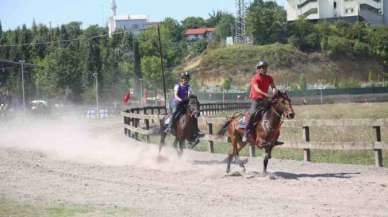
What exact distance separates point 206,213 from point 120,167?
26.5ft

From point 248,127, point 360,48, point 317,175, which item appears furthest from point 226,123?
point 360,48

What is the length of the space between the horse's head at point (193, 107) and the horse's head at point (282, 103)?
395 centimetres

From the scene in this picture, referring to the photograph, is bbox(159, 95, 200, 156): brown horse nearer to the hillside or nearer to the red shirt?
the red shirt

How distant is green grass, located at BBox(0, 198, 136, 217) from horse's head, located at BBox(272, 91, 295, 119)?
529 cm

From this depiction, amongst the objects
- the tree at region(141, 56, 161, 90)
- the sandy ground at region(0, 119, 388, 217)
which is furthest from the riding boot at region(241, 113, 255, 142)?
the tree at region(141, 56, 161, 90)

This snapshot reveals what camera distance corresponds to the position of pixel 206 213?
36.7 ft

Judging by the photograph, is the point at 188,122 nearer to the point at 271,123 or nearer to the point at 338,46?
the point at 271,123

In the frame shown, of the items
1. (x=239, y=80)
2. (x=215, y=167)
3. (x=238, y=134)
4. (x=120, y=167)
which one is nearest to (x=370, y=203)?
(x=238, y=134)

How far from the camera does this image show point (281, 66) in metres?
142

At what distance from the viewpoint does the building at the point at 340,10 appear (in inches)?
6580

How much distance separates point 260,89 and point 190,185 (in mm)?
2823

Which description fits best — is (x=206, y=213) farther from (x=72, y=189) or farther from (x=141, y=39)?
(x=141, y=39)

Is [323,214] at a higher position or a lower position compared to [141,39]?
lower

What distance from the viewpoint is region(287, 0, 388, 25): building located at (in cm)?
16712
